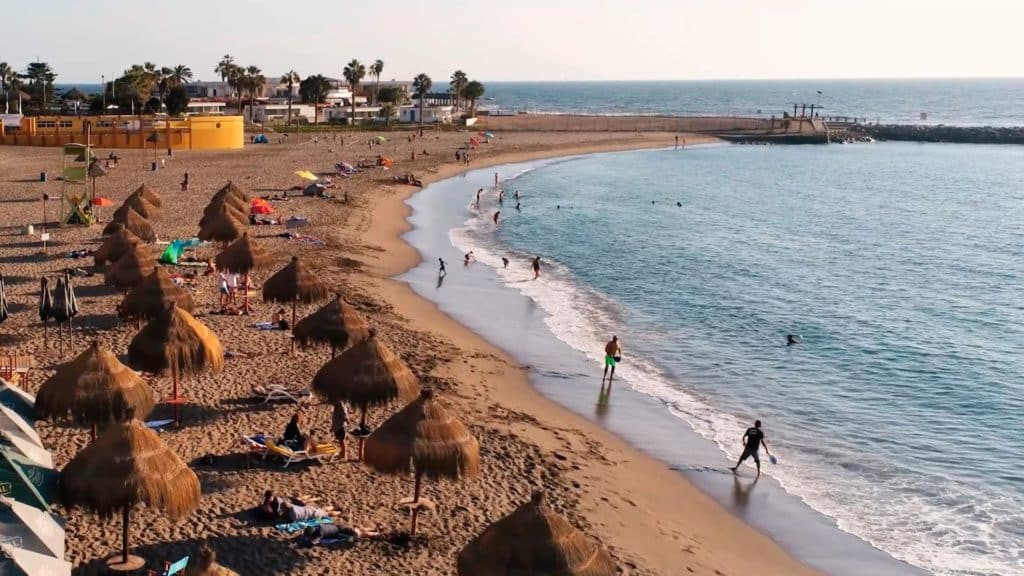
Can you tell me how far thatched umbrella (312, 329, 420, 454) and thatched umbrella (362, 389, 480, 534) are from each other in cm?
196

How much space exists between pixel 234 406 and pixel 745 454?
29.3 ft

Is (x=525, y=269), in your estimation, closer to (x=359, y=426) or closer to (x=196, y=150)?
(x=359, y=426)

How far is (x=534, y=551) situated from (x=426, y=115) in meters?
98.8

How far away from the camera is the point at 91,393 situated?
40.9 feet

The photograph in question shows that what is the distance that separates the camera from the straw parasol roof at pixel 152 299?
58.6ft

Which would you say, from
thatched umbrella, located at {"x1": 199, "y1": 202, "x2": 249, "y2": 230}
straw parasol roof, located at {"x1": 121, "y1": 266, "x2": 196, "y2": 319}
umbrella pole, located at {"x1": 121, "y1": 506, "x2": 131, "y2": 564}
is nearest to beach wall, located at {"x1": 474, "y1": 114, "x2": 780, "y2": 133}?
thatched umbrella, located at {"x1": 199, "y1": 202, "x2": 249, "y2": 230}

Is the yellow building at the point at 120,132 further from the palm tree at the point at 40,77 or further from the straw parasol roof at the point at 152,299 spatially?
the straw parasol roof at the point at 152,299

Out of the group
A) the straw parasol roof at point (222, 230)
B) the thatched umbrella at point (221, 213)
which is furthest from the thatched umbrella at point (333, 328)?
the thatched umbrella at point (221, 213)

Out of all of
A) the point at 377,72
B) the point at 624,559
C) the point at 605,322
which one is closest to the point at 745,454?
the point at 624,559

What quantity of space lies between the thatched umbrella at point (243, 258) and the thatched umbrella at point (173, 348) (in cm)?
710

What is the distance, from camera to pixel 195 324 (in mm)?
15367

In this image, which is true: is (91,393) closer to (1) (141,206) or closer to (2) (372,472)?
(2) (372,472)

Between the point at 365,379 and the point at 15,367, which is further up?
the point at 365,379

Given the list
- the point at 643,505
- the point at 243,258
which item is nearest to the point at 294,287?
the point at 243,258
